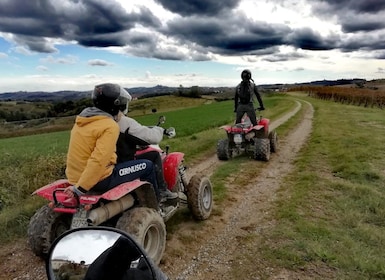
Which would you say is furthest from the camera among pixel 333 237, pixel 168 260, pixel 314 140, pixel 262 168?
pixel 314 140

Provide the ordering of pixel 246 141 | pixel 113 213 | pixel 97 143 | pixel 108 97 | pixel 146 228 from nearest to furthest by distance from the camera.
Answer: pixel 97 143 → pixel 108 97 → pixel 146 228 → pixel 113 213 → pixel 246 141

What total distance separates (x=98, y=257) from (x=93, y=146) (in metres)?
2.52

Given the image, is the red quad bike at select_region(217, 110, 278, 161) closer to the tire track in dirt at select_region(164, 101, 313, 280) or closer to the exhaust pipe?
the tire track in dirt at select_region(164, 101, 313, 280)

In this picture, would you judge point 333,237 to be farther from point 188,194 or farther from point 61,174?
point 61,174

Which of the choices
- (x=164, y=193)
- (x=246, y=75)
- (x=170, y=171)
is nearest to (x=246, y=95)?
(x=246, y=75)

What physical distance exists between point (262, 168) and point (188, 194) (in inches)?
175

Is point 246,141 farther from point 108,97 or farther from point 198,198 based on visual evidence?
point 108,97

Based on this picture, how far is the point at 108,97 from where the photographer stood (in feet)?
12.7

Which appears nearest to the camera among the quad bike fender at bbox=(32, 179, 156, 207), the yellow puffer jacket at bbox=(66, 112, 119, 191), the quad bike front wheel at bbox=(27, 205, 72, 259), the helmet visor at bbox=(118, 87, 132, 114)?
the yellow puffer jacket at bbox=(66, 112, 119, 191)

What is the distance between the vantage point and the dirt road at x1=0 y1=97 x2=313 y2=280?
14.5 ft

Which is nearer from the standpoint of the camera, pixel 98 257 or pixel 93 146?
pixel 98 257

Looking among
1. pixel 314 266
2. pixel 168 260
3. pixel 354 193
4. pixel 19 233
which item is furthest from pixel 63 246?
pixel 354 193

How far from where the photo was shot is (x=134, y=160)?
4457 mm

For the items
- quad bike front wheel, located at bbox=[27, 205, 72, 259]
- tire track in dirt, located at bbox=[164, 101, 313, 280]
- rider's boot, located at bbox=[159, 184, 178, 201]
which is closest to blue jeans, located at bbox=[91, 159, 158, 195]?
rider's boot, located at bbox=[159, 184, 178, 201]
